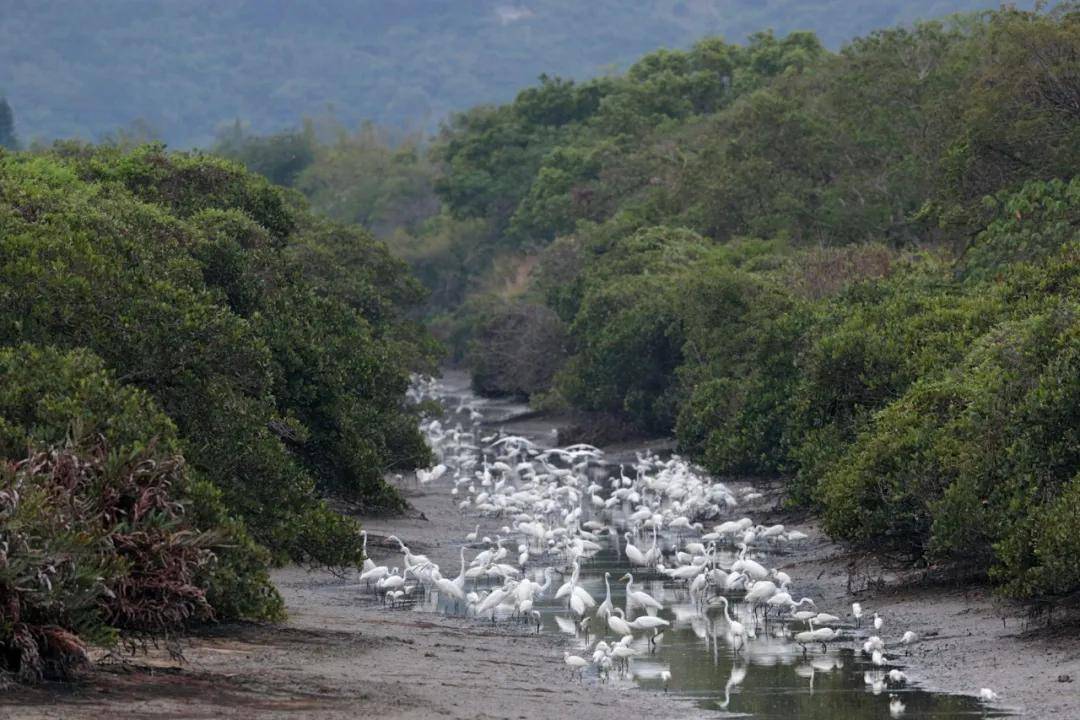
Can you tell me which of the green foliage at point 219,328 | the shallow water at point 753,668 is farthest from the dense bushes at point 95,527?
the shallow water at point 753,668

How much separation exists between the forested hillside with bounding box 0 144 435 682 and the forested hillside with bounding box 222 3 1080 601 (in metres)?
5.48

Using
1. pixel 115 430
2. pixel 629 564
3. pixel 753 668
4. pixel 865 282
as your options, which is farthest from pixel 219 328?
pixel 865 282

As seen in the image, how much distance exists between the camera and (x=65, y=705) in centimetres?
1005

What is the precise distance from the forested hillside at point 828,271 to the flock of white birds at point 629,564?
3.04ft

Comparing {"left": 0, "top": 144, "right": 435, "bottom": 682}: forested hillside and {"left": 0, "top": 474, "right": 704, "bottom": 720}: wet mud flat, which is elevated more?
{"left": 0, "top": 144, "right": 435, "bottom": 682}: forested hillside

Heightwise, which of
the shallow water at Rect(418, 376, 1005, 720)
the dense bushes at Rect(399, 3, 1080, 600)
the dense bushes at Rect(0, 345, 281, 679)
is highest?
the dense bushes at Rect(399, 3, 1080, 600)

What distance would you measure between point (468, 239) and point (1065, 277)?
56.1 meters

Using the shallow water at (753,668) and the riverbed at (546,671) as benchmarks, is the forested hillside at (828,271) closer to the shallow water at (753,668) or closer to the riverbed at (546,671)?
the riverbed at (546,671)

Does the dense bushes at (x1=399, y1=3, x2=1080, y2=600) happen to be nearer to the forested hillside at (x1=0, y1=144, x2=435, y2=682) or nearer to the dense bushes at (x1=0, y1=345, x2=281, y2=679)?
the forested hillside at (x1=0, y1=144, x2=435, y2=682)

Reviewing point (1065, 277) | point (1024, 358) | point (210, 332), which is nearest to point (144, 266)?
point (210, 332)

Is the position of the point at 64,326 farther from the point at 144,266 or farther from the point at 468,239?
the point at 468,239

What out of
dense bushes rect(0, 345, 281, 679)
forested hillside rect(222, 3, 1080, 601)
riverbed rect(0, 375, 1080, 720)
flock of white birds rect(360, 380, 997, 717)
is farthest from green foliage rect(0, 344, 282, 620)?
forested hillside rect(222, 3, 1080, 601)

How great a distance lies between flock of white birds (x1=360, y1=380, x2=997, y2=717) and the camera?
1582 centimetres

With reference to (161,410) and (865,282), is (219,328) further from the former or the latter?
(865,282)
